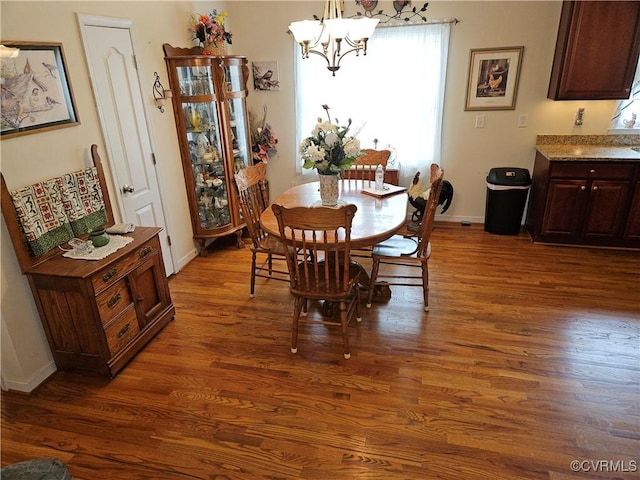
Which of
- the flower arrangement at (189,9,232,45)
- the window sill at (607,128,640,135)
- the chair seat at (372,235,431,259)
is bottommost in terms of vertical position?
the chair seat at (372,235,431,259)

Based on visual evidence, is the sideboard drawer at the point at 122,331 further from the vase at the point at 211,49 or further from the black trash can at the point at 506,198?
the black trash can at the point at 506,198

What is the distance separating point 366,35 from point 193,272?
2.47m

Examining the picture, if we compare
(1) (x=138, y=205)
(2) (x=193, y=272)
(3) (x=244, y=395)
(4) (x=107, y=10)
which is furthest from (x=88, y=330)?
(4) (x=107, y=10)

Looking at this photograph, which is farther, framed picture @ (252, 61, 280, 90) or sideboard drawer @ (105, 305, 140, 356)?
framed picture @ (252, 61, 280, 90)

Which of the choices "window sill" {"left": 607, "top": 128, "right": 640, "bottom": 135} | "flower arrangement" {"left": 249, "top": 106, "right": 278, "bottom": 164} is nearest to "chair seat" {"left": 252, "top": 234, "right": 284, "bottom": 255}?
"flower arrangement" {"left": 249, "top": 106, "right": 278, "bottom": 164}

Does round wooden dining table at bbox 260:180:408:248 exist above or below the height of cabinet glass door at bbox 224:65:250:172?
below

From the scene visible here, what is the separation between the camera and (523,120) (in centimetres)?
419

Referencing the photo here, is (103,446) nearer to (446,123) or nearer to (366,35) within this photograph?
(366,35)

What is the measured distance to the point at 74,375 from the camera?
245 cm

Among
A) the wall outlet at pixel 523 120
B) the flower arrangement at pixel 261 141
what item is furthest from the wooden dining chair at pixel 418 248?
the flower arrangement at pixel 261 141

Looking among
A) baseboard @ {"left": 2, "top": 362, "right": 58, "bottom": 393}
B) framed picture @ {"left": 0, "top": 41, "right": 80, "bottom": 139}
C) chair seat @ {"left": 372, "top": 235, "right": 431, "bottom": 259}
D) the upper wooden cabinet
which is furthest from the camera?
the upper wooden cabinet

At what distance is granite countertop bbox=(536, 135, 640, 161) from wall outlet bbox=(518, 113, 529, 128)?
7.9 inches

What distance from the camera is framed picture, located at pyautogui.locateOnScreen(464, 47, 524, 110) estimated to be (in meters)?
4.02

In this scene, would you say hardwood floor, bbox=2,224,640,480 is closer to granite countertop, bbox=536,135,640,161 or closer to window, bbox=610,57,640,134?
granite countertop, bbox=536,135,640,161
